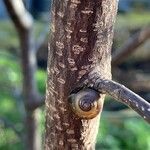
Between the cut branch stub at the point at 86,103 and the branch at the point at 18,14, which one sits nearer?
the cut branch stub at the point at 86,103

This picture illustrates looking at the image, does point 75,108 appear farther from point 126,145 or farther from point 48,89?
point 126,145

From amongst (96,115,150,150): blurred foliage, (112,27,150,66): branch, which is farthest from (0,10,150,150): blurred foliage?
(112,27,150,66): branch


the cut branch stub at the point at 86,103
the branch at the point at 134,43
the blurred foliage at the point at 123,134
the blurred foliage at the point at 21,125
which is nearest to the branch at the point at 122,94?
the cut branch stub at the point at 86,103

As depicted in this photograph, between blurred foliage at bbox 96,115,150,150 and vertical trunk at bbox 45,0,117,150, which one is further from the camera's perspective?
blurred foliage at bbox 96,115,150,150

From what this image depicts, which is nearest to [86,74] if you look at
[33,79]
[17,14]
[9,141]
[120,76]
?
[17,14]

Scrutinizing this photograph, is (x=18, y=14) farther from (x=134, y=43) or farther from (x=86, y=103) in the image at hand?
(x=86, y=103)

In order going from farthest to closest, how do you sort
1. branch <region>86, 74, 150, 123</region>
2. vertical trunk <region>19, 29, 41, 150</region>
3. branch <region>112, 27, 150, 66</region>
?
vertical trunk <region>19, 29, 41, 150</region>, branch <region>112, 27, 150, 66</region>, branch <region>86, 74, 150, 123</region>

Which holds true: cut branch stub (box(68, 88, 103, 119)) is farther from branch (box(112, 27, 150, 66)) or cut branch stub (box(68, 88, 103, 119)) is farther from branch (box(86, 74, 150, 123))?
branch (box(112, 27, 150, 66))

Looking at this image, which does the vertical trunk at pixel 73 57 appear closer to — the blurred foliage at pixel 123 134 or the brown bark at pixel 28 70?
the brown bark at pixel 28 70
